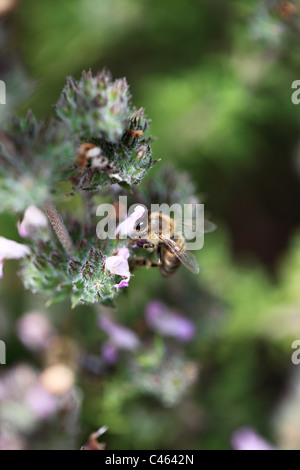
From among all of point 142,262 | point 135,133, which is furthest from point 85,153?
point 142,262

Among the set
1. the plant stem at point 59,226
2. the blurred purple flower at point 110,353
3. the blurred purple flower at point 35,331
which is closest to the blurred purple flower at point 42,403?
the blurred purple flower at point 110,353

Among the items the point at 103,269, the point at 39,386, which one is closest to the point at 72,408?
the point at 39,386

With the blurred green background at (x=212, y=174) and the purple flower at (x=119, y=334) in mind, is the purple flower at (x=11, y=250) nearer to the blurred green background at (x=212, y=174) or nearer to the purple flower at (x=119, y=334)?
the purple flower at (x=119, y=334)

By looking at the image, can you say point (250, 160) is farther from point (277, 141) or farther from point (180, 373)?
point (180, 373)

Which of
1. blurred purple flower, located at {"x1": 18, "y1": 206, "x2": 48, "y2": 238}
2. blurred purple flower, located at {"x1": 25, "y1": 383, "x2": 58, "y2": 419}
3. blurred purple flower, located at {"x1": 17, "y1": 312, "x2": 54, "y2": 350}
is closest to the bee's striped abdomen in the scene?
blurred purple flower, located at {"x1": 18, "y1": 206, "x2": 48, "y2": 238}

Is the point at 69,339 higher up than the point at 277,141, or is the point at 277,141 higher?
the point at 277,141

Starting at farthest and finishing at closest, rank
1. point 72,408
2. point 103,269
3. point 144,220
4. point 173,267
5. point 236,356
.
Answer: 1. point 236,356
2. point 72,408
3. point 173,267
4. point 144,220
5. point 103,269
